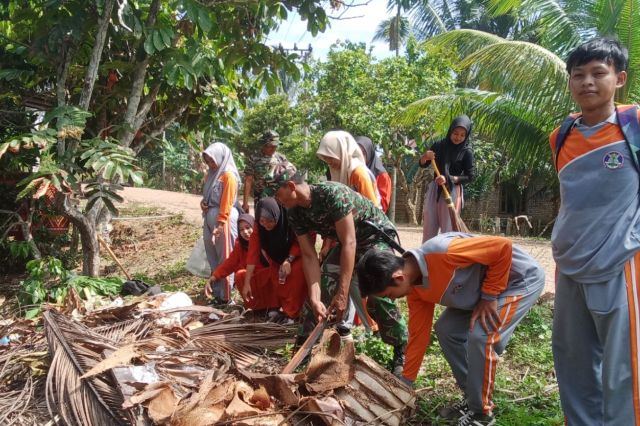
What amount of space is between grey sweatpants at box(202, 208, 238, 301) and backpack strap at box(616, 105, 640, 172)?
3.71 meters

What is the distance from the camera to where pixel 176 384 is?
9.21ft

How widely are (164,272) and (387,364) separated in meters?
4.39

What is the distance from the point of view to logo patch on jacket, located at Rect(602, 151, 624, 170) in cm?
206

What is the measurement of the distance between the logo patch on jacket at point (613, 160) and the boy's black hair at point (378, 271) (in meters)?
0.96

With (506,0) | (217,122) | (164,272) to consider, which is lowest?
(164,272)

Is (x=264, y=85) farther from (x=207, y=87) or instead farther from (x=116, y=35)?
(x=116, y=35)

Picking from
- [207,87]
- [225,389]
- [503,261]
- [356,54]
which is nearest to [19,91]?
[207,87]

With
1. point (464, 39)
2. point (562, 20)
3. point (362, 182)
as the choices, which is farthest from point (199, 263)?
point (562, 20)

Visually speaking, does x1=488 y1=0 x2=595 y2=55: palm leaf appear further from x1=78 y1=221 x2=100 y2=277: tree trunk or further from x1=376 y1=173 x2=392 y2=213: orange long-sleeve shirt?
x1=78 y1=221 x2=100 y2=277: tree trunk

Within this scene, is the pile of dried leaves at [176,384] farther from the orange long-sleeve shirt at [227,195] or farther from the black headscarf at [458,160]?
the black headscarf at [458,160]

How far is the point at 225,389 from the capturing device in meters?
2.54

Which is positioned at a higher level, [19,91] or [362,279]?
[19,91]

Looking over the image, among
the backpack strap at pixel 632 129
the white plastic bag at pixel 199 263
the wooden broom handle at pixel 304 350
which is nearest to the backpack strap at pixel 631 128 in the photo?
the backpack strap at pixel 632 129

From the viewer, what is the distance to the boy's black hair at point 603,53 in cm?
211
